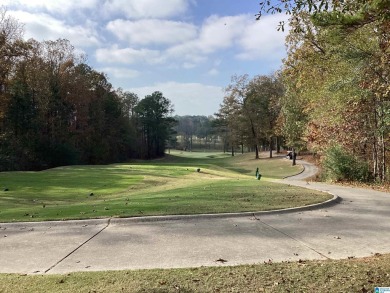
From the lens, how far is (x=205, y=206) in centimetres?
1030

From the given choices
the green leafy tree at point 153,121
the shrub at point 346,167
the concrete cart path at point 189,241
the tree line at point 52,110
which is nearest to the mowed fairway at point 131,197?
the concrete cart path at point 189,241

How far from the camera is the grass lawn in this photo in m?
4.36

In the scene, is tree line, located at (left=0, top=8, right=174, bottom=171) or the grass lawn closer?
the grass lawn

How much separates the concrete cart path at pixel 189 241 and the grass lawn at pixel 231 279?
0.51 m

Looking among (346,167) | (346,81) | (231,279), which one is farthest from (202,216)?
(346,167)

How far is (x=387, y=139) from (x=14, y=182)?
25.3 m

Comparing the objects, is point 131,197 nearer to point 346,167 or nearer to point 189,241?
point 189,241

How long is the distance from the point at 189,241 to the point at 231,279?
241cm

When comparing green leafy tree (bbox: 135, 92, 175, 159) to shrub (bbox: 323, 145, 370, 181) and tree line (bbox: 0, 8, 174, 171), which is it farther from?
shrub (bbox: 323, 145, 370, 181)

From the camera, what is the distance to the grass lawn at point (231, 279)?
4363mm

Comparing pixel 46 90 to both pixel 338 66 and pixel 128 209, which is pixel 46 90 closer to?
pixel 338 66

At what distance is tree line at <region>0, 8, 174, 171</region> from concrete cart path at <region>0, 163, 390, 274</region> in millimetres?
36826

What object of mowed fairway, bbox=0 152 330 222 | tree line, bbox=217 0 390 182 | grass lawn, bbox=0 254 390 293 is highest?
tree line, bbox=217 0 390 182

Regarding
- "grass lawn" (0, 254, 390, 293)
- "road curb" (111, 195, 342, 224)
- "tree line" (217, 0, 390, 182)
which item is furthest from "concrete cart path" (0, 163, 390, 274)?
"tree line" (217, 0, 390, 182)
